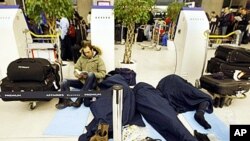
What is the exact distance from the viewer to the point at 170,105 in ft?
9.71

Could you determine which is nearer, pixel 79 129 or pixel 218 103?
pixel 79 129

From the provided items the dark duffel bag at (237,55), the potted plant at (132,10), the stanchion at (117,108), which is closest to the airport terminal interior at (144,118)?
the potted plant at (132,10)

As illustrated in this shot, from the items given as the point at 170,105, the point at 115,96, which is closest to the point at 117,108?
the point at 115,96

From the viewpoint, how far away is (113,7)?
4082mm

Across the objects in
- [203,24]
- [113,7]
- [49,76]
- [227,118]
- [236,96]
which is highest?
[113,7]

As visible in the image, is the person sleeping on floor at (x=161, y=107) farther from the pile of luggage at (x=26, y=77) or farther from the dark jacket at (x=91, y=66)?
the pile of luggage at (x=26, y=77)

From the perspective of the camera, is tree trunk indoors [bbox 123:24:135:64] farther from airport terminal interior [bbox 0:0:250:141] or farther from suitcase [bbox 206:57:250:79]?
suitcase [bbox 206:57:250:79]

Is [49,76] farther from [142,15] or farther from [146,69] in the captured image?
[146,69]

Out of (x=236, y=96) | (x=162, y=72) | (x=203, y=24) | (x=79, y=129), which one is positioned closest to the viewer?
(x=79, y=129)

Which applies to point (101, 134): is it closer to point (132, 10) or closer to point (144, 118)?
point (144, 118)

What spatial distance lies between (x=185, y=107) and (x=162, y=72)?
187cm

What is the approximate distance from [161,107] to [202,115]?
62 centimetres

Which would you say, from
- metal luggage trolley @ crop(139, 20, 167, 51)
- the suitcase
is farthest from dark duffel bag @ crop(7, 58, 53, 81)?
metal luggage trolley @ crop(139, 20, 167, 51)

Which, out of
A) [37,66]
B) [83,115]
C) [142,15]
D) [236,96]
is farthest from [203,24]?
[37,66]
